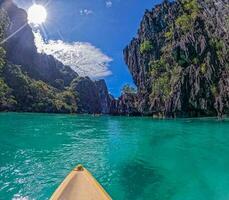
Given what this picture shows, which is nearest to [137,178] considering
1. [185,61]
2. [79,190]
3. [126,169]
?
[126,169]

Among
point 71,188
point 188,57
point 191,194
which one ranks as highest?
point 188,57

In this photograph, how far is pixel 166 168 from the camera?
23344mm

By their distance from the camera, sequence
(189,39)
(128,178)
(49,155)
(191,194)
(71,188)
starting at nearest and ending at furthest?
(71,188)
(191,194)
(128,178)
(49,155)
(189,39)

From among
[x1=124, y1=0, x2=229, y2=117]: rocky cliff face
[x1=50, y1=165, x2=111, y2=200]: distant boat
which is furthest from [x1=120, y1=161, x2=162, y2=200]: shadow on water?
[x1=124, y1=0, x2=229, y2=117]: rocky cliff face

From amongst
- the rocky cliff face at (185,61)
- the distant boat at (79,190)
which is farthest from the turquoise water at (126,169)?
the rocky cliff face at (185,61)

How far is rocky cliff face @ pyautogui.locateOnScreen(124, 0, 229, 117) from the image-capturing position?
115 m

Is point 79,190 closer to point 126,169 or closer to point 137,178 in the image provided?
point 137,178

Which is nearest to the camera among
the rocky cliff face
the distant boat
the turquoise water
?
the distant boat

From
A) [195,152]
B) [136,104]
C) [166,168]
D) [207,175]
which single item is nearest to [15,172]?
[166,168]

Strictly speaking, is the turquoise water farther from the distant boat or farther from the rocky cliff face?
the rocky cliff face

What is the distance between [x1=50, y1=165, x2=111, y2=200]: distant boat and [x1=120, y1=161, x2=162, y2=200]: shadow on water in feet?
25.3

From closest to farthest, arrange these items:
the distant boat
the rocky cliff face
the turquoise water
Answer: the distant boat, the turquoise water, the rocky cliff face

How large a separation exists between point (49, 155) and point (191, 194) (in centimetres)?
1480

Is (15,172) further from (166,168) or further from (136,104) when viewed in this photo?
(136,104)
